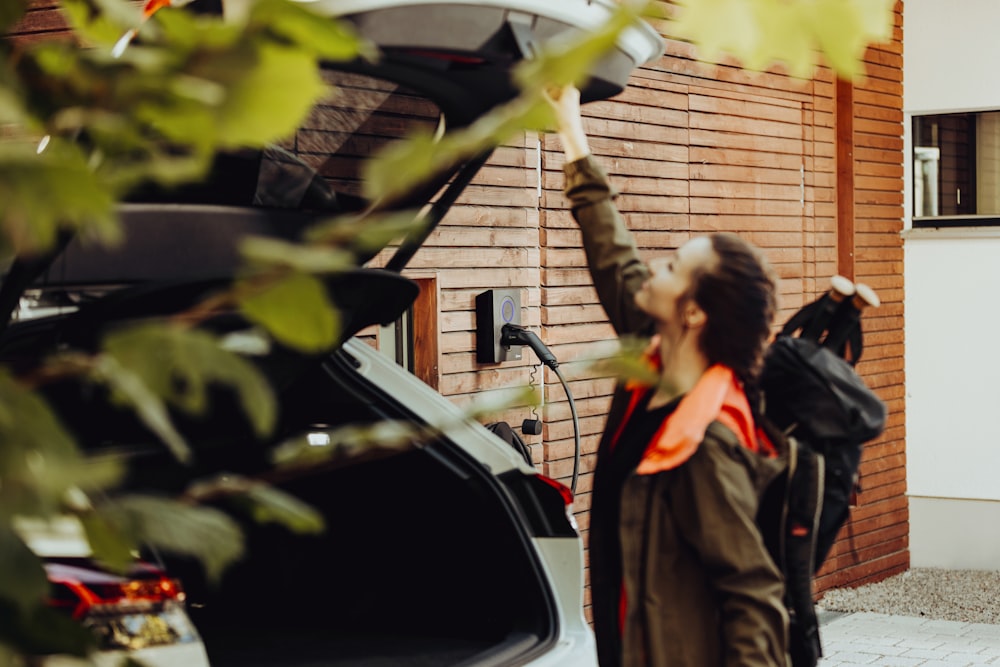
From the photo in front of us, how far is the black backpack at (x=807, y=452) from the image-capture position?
2920mm

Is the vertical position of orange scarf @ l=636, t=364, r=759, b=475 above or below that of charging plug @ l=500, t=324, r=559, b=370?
above

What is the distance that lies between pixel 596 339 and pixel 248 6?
7.05 metres

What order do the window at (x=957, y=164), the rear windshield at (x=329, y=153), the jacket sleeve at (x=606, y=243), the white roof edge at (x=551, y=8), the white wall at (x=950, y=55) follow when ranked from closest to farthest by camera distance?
1. the white roof edge at (x=551, y=8)
2. the rear windshield at (x=329, y=153)
3. the jacket sleeve at (x=606, y=243)
4. the white wall at (x=950, y=55)
5. the window at (x=957, y=164)

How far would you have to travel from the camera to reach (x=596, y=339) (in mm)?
7699

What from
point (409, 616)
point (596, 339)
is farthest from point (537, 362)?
point (409, 616)

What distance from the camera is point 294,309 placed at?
2.13 feet

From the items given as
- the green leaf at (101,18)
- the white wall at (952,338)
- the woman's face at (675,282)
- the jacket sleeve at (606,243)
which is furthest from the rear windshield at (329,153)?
the white wall at (952,338)

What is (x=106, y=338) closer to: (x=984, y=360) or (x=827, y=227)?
(x=827, y=227)

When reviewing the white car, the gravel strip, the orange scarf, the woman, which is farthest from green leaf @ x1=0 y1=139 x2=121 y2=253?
the gravel strip

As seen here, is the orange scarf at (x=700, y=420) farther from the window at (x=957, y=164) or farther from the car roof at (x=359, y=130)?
the window at (x=957, y=164)

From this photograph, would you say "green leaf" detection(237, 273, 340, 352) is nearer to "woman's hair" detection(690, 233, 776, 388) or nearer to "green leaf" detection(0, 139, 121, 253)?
"green leaf" detection(0, 139, 121, 253)

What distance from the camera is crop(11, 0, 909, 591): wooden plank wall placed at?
6805 millimetres

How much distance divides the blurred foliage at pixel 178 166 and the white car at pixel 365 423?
0.88ft

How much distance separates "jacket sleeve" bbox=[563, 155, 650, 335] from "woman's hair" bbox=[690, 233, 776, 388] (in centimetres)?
31
